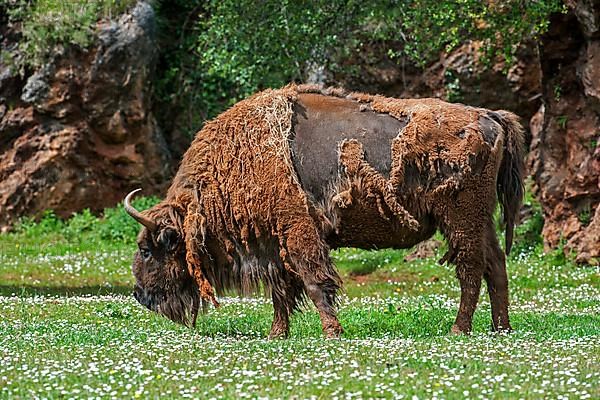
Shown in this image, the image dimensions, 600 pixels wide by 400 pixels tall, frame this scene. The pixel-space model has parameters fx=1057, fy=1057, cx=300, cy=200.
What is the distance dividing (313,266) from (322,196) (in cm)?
70

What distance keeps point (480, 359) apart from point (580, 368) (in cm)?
74

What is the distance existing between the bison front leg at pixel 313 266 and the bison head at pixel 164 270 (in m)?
1.34

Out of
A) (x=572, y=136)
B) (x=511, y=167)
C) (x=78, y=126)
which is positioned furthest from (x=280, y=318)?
(x=78, y=126)

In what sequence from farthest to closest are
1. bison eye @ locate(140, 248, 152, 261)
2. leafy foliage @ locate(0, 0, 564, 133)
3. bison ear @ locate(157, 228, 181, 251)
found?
leafy foliage @ locate(0, 0, 564, 133), bison eye @ locate(140, 248, 152, 261), bison ear @ locate(157, 228, 181, 251)

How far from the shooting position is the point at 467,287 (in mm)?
10305

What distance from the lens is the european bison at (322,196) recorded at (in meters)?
10.1

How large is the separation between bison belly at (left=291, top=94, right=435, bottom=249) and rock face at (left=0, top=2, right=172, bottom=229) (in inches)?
526

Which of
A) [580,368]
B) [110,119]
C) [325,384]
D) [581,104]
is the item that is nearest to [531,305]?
[581,104]

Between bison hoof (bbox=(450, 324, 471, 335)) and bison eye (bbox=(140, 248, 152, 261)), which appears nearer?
bison hoof (bbox=(450, 324, 471, 335))

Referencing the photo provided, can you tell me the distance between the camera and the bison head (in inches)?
420

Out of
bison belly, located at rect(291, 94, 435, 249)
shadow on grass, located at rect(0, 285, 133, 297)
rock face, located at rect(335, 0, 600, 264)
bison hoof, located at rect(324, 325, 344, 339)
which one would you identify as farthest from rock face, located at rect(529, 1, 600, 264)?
bison hoof, located at rect(324, 325, 344, 339)

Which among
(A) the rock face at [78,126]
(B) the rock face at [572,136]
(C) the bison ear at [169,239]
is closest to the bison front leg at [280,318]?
(C) the bison ear at [169,239]

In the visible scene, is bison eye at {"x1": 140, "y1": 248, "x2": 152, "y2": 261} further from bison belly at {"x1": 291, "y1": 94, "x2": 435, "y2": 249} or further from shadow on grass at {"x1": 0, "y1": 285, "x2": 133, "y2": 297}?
shadow on grass at {"x1": 0, "y1": 285, "x2": 133, "y2": 297}

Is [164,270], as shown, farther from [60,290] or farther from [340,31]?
[340,31]
